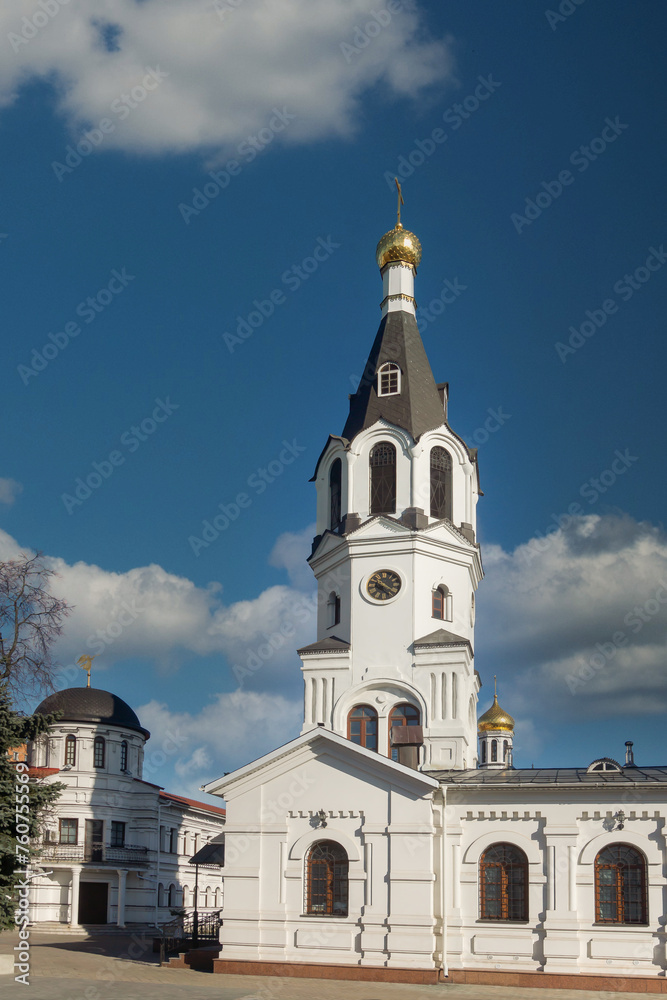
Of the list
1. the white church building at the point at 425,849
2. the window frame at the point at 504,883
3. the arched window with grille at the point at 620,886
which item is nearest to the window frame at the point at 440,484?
the white church building at the point at 425,849

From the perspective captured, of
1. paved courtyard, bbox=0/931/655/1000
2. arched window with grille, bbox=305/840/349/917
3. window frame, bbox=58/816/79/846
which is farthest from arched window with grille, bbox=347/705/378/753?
window frame, bbox=58/816/79/846

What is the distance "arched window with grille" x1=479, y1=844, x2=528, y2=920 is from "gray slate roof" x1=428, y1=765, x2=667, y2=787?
141cm

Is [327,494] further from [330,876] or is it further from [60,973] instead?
[60,973]

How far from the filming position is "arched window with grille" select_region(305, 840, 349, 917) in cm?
2256

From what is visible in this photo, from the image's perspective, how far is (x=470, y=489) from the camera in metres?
30.3

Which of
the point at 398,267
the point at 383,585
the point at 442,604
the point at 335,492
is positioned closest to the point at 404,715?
the point at 442,604

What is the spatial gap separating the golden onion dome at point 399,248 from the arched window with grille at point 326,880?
18.7 m

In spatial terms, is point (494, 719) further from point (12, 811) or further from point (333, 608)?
point (12, 811)

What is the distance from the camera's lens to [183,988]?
19781 mm

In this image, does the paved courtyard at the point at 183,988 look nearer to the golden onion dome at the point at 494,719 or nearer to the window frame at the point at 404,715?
the window frame at the point at 404,715

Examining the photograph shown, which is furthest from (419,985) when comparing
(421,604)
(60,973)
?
(421,604)

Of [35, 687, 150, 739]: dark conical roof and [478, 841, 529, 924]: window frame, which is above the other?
[35, 687, 150, 739]: dark conical roof

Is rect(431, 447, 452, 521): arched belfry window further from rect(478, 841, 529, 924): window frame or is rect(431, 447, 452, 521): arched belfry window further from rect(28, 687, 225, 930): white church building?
rect(28, 687, 225, 930): white church building

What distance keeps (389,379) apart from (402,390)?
2.07 feet
